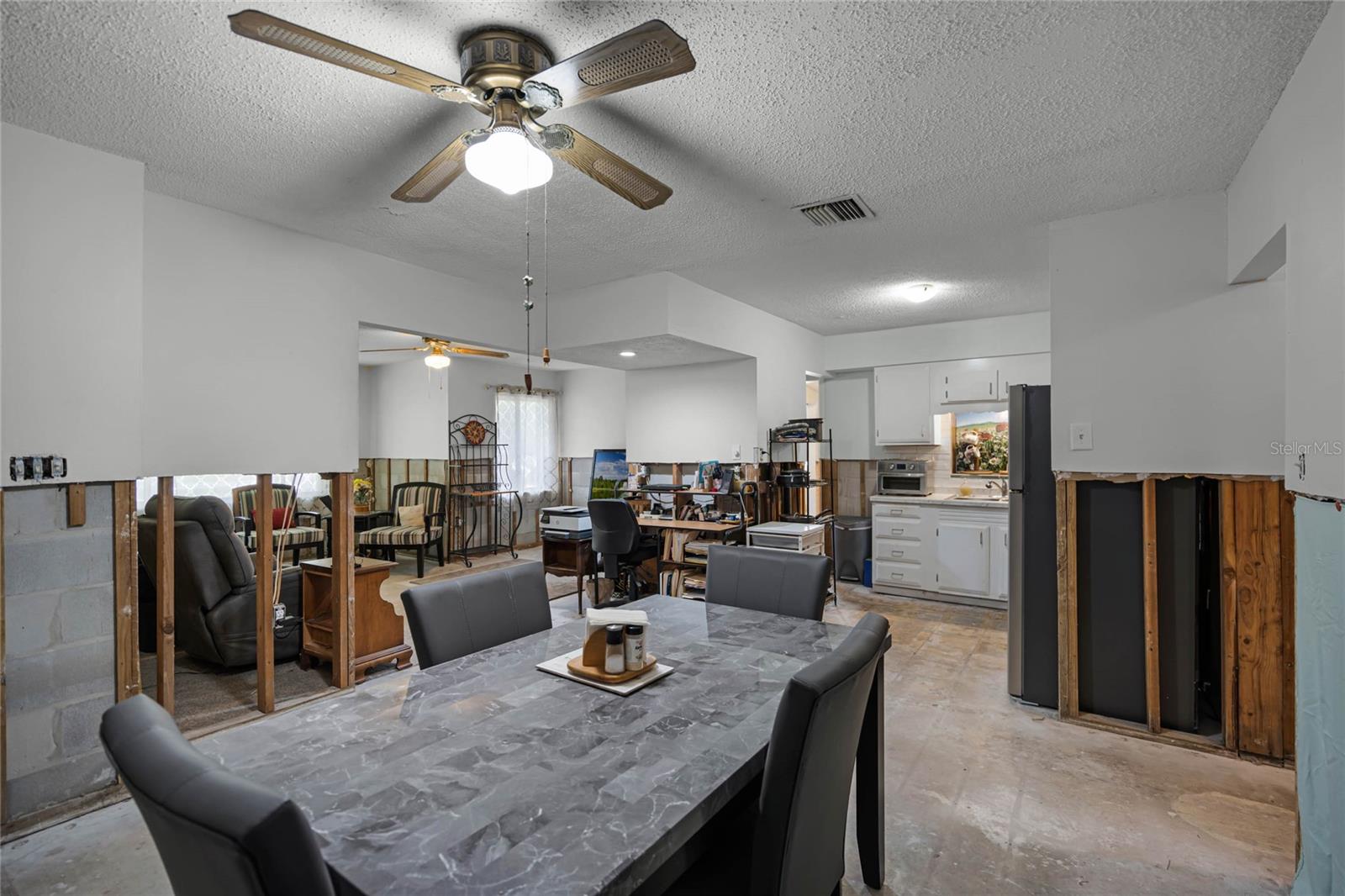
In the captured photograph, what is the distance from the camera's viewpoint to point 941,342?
573 centimetres

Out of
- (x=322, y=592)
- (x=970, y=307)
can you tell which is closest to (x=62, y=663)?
(x=322, y=592)

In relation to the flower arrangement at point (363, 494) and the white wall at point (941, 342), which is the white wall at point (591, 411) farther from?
the white wall at point (941, 342)

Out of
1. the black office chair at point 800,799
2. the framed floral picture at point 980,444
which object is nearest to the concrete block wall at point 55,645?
the black office chair at point 800,799

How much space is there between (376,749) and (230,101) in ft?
6.80

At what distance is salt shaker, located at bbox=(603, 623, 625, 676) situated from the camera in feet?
5.51

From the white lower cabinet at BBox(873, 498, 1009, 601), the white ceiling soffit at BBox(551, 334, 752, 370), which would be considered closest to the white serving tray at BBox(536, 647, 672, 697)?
the white ceiling soffit at BBox(551, 334, 752, 370)

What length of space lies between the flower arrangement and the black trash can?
5.79 meters

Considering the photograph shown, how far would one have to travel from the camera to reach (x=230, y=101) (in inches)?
80.8

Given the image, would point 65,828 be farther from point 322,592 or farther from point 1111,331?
point 1111,331

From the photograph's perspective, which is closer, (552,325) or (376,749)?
(376,749)

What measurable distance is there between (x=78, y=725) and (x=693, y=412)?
4208 millimetres

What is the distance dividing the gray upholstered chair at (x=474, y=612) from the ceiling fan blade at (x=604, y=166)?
4.48 ft

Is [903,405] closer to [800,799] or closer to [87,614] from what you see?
[800,799]

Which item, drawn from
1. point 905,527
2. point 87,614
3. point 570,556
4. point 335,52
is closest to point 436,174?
point 335,52
